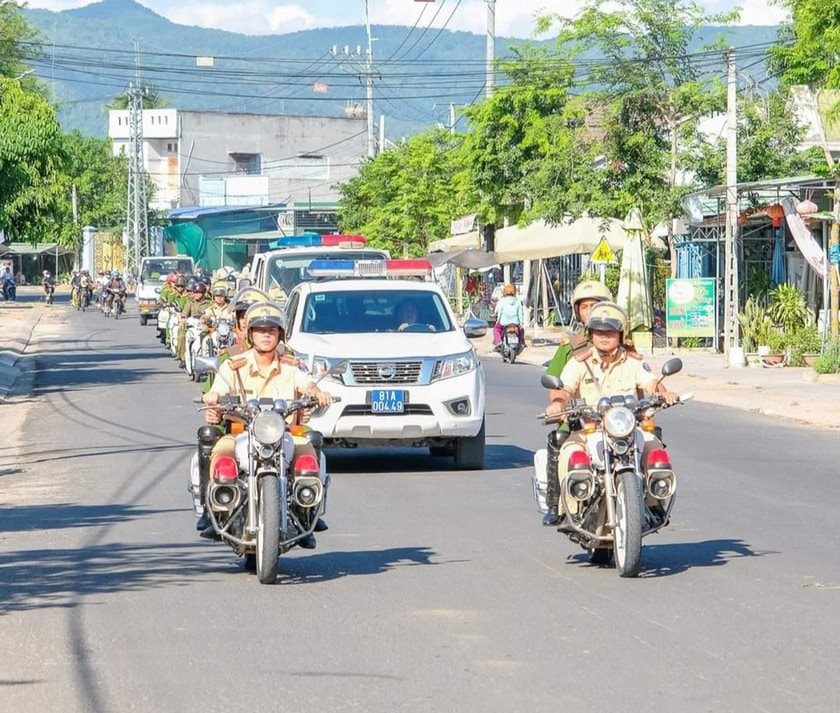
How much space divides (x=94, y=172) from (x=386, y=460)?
10298cm

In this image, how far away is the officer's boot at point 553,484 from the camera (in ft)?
33.1

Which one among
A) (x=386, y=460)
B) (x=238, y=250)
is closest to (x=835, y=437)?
(x=386, y=460)

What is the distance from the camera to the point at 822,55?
98.1 ft

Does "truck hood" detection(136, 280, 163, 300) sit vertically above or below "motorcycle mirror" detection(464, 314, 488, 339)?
above

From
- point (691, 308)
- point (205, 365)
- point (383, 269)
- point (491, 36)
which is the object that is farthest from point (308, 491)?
point (491, 36)

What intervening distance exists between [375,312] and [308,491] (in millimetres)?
7534

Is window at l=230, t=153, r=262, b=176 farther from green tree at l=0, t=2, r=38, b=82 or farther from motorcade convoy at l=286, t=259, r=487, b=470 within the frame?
motorcade convoy at l=286, t=259, r=487, b=470

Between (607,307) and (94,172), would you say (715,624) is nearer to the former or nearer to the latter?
(607,307)

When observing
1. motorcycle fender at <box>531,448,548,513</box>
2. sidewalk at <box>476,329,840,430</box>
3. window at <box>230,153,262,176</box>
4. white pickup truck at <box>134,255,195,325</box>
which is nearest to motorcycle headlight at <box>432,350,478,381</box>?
motorcycle fender at <box>531,448,548,513</box>

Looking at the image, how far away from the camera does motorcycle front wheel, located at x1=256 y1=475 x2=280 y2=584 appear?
938 centimetres

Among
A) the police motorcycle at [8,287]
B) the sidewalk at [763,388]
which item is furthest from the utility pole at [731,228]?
the police motorcycle at [8,287]

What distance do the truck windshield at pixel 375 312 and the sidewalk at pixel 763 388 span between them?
6307 millimetres

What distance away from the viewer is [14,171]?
30688 mm

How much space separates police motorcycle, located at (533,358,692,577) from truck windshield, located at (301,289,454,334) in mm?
6995
